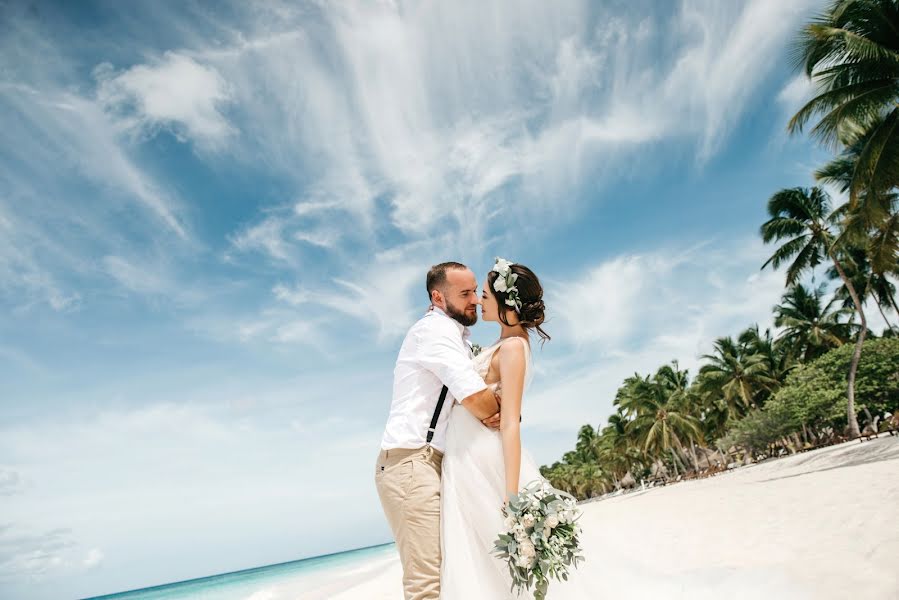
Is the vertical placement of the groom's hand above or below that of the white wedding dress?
above

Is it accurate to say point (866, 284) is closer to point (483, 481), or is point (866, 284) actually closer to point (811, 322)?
point (811, 322)

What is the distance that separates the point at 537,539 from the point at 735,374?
43.9 m

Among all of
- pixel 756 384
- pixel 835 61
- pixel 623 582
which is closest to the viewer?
pixel 623 582

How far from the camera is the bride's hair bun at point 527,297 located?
3.41 meters

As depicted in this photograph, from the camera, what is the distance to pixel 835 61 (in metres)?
14.6

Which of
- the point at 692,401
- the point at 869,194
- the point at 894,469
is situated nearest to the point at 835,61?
the point at 869,194

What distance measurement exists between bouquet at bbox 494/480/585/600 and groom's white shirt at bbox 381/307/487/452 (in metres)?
0.55

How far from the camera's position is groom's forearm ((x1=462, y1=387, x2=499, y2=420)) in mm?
2967

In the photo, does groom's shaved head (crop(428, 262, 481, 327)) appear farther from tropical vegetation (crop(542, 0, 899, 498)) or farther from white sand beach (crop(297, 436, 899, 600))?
tropical vegetation (crop(542, 0, 899, 498))

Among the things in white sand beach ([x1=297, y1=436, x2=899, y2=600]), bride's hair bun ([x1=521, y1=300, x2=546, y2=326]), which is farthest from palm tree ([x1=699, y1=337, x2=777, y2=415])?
bride's hair bun ([x1=521, y1=300, x2=546, y2=326])

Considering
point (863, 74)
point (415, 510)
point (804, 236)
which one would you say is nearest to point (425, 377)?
point (415, 510)

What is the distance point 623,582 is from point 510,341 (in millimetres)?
1948

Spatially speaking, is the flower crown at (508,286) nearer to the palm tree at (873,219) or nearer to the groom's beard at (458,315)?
the groom's beard at (458,315)

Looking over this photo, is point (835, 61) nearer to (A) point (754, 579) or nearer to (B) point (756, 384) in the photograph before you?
(A) point (754, 579)
